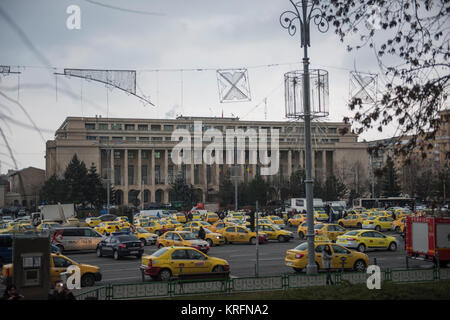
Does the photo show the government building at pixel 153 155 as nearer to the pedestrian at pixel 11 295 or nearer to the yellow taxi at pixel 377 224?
the yellow taxi at pixel 377 224

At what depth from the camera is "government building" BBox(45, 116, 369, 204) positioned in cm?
10844

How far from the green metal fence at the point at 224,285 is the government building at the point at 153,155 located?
8878 cm

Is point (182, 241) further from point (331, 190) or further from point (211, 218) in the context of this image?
point (331, 190)

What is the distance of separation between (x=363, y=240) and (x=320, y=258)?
9.11 meters

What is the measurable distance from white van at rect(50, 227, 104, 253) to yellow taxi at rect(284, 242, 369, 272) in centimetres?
1500

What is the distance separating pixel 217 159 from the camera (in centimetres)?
10981

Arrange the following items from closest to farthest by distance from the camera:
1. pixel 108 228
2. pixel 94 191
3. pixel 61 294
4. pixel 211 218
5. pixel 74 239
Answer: pixel 61 294
pixel 74 239
pixel 108 228
pixel 211 218
pixel 94 191

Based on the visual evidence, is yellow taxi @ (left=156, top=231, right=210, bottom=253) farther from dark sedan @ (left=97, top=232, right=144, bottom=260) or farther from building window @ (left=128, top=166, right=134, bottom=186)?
building window @ (left=128, top=166, right=134, bottom=186)

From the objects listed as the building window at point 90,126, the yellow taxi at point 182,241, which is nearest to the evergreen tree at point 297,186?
the building window at point 90,126

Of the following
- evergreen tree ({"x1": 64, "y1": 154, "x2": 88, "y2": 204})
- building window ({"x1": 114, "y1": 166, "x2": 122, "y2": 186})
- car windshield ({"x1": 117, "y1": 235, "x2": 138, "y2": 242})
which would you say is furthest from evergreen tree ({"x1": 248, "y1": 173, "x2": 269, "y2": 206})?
car windshield ({"x1": 117, "y1": 235, "x2": 138, "y2": 242})

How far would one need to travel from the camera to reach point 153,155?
11225 centimetres

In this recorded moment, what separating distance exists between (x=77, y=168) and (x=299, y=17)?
75061 millimetres

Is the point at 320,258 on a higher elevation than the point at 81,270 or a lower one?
lower

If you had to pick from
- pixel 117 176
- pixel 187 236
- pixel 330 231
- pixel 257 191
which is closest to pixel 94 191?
pixel 257 191
